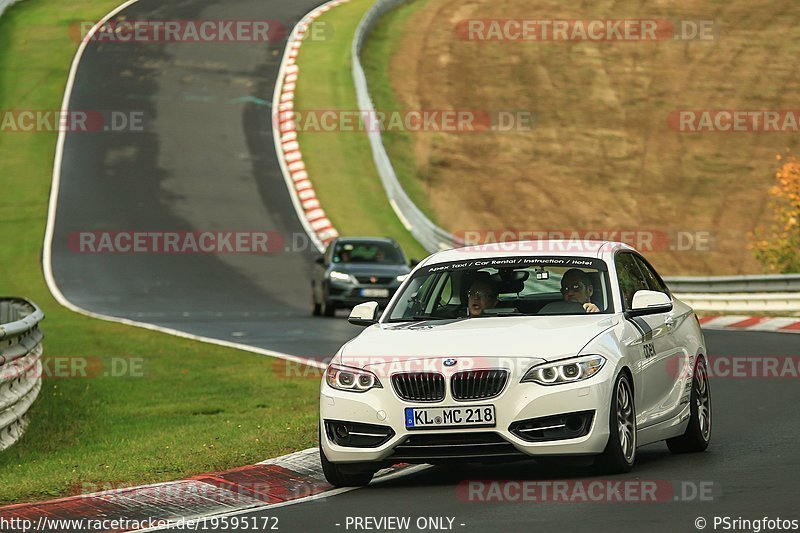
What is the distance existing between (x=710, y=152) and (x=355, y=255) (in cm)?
1934

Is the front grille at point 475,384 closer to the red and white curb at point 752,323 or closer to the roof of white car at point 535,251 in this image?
the roof of white car at point 535,251

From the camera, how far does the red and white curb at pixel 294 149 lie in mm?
39344

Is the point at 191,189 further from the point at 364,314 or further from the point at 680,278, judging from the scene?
the point at 364,314

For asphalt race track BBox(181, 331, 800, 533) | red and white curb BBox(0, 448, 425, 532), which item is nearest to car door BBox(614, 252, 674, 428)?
asphalt race track BBox(181, 331, 800, 533)

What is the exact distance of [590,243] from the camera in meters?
12.1

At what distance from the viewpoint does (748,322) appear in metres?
26.7

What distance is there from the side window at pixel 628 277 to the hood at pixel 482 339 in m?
0.51

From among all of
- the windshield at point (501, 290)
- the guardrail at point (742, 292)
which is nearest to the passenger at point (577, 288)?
the windshield at point (501, 290)

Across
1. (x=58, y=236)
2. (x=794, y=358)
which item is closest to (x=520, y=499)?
(x=794, y=358)

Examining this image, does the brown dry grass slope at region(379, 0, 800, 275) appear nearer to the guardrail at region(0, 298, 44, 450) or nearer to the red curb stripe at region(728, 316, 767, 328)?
the red curb stripe at region(728, 316, 767, 328)

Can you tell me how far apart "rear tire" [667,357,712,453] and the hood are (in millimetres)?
1262

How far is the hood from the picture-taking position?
1020 cm

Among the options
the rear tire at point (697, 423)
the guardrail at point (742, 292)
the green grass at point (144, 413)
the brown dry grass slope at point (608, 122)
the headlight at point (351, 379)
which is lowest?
the brown dry grass slope at point (608, 122)

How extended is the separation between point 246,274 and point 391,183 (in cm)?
856
